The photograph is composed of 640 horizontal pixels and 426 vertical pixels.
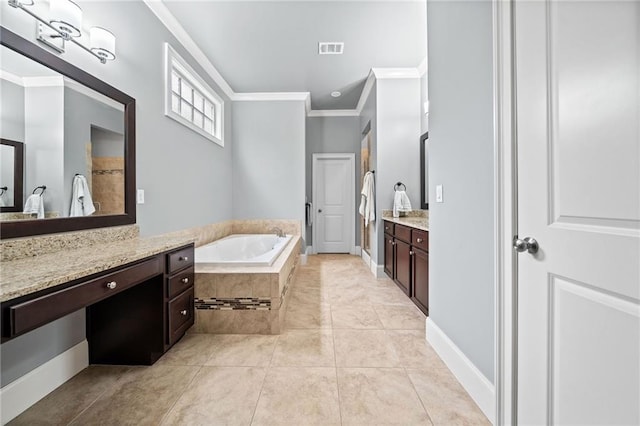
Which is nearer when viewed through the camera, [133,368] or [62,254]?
[62,254]

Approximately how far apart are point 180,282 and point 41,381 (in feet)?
2.56

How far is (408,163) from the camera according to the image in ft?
12.2

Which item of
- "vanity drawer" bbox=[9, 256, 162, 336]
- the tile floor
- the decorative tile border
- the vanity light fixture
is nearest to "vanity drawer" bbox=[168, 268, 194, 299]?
the decorative tile border

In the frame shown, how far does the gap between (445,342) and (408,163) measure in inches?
Answer: 99.1

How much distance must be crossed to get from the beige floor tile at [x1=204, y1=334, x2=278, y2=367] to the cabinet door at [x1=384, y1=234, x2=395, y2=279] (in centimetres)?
181

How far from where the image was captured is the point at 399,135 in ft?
12.1

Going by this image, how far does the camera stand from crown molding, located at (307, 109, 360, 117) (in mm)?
5289

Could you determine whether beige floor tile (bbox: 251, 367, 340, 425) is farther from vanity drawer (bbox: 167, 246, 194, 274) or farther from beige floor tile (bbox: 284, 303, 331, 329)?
vanity drawer (bbox: 167, 246, 194, 274)

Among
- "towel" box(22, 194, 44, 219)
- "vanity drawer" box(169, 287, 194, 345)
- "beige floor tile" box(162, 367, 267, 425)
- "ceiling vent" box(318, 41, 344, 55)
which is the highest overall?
"ceiling vent" box(318, 41, 344, 55)

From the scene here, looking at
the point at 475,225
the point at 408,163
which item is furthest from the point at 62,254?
the point at 408,163

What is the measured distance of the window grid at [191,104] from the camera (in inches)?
116

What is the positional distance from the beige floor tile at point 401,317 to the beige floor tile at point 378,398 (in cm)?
62

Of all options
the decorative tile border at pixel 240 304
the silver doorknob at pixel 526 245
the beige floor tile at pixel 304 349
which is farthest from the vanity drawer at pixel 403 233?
the silver doorknob at pixel 526 245

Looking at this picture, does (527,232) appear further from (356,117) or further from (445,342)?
(356,117)
